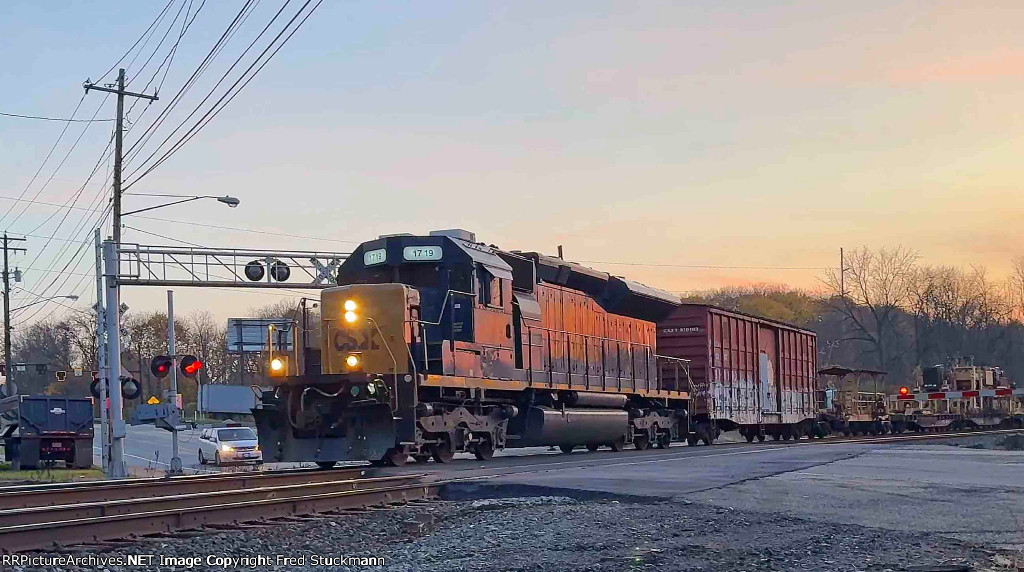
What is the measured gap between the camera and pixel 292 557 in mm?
8406

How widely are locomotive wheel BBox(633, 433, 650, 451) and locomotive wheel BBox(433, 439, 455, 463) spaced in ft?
25.4

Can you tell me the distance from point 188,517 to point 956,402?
39175 millimetres

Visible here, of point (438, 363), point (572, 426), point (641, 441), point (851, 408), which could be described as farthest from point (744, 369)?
point (438, 363)

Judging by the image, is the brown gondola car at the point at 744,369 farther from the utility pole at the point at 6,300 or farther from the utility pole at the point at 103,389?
the utility pole at the point at 6,300

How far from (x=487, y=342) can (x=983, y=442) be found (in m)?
17.8

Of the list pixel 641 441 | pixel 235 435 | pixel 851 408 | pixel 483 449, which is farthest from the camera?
pixel 851 408

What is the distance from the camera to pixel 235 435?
36188 mm

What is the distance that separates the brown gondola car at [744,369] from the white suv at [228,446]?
1502 cm

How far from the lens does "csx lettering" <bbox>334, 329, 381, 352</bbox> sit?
17.3 meters

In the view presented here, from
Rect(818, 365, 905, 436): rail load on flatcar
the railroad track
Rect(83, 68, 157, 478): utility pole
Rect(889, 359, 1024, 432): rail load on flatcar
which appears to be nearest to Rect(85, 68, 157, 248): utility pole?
Rect(83, 68, 157, 478): utility pole

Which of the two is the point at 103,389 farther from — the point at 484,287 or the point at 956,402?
the point at 956,402

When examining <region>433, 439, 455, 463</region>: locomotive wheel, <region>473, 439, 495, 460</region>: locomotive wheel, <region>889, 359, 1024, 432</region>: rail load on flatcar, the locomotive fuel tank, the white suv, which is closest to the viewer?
<region>433, 439, 455, 463</region>: locomotive wheel

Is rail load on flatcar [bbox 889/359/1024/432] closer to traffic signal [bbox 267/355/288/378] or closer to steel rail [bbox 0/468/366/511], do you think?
traffic signal [bbox 267/355/288/378]

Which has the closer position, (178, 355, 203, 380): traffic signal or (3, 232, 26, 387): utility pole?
(178, 355, 203, 380): traffic signal
